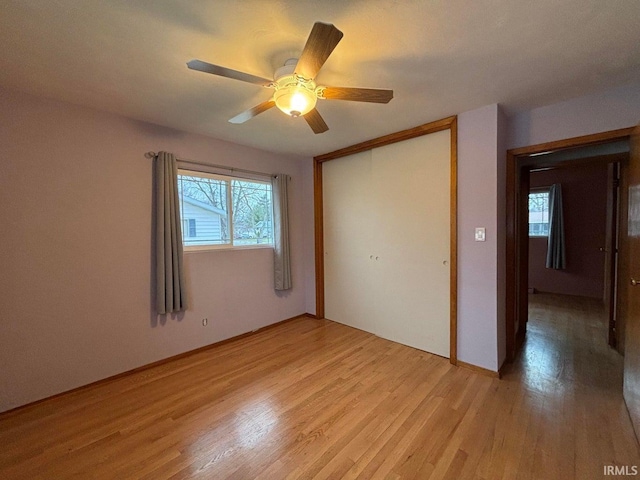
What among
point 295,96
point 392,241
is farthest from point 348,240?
point 295,96

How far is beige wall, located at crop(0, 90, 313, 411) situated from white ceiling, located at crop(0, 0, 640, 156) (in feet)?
1.07

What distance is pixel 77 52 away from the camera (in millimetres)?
1567

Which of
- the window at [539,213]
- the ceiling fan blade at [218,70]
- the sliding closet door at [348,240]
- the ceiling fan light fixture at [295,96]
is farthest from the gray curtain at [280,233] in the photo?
the window at [539,213]

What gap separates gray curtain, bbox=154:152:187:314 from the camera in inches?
103

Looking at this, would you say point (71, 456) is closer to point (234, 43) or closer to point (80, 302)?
point (80, 302)

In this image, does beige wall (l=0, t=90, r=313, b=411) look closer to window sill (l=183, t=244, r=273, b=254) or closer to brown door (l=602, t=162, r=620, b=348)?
window sill (l=183, t=244, r=273, b=254)

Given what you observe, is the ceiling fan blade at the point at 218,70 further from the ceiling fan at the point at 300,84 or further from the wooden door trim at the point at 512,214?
the wooden door trim at the point at 512,214

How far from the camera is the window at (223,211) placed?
2.98 meters

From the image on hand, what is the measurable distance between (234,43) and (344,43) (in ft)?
2.04

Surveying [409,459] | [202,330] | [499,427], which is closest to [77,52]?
[202,330]

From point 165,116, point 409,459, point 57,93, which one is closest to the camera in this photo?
point 409,459

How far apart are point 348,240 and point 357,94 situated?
7.36ft

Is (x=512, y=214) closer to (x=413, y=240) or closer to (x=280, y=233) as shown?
(x=413, y=240)

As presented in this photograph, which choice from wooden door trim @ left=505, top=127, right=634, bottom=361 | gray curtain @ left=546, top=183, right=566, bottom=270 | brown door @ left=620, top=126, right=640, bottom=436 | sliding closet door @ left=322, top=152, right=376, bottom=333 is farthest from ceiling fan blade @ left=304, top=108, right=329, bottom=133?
gray curtain @ left=546, top=183, right=566, bottom=270
